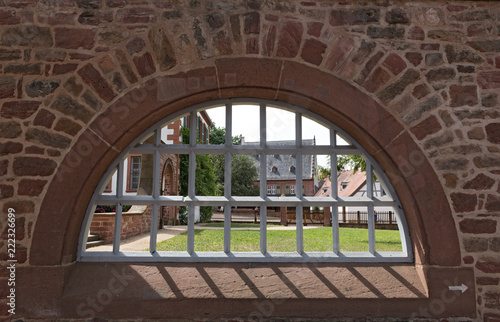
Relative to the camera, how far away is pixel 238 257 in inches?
104

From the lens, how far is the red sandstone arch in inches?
98.3

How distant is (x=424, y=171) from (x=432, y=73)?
767mm

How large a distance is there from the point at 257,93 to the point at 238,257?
129 centimetres

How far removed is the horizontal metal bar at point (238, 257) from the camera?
2.64m

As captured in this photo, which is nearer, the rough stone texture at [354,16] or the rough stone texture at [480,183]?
the rough stone texture at [480,183]

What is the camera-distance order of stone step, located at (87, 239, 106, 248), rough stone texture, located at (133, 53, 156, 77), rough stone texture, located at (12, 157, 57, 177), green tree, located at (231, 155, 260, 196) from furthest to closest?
green tree, located at (231, 155, 260, 196) → stone step, located at (87, 239, 106, 248) → rough stone texture, located at (133, 53, 156, 77) → rough stone texture, located at (12, 157, 57, 177)

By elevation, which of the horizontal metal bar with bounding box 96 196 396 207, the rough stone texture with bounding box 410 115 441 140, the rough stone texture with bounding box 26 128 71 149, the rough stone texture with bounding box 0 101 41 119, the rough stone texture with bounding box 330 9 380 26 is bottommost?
the horizontal metal bar with bounding box 96 196 396 207

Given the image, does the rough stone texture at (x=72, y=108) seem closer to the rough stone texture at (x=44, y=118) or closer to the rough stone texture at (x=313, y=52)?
the rough stone texture at (x=44, y=118)

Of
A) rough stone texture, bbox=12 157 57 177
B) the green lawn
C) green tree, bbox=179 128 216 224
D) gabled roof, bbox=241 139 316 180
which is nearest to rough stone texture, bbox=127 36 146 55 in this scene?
rough stone texture, bbox=12 157 57 177

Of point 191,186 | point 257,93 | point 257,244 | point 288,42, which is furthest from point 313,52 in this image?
point 257,244

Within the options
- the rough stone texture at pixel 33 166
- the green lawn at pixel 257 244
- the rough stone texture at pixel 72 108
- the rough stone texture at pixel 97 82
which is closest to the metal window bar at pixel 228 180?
the rough stone texture at pixel 97 82

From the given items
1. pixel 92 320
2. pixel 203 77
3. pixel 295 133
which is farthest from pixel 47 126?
pixel 295 133

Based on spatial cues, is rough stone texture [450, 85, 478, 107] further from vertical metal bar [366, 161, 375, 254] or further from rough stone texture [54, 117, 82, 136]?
rough stone texture [54, 117, 82, 136]

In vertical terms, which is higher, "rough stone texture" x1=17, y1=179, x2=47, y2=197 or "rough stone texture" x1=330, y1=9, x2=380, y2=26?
"rough stone texture" x1=330, y1=9, x2=380, y2=26
